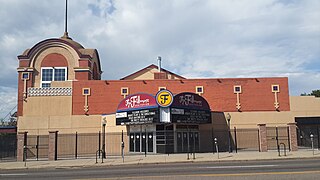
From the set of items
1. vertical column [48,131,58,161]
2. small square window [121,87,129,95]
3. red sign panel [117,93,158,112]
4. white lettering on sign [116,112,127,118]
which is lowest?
vertical column [48,131,58,161]

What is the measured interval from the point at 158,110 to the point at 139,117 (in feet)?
8.18

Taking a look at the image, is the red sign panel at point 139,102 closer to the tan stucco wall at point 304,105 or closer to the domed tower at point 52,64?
the domed tower at point 52,64

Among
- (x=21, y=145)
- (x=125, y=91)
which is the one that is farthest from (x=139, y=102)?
(x=21, y=145)

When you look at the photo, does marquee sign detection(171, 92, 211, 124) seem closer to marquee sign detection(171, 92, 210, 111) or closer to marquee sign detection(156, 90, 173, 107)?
marquee sign detection(171, 92, 210, 111)

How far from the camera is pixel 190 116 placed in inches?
1336

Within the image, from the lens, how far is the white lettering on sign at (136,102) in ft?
109

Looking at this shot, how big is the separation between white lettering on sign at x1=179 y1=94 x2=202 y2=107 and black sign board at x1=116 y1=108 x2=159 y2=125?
3.06 meters

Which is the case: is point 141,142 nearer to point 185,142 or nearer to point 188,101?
point 185,142

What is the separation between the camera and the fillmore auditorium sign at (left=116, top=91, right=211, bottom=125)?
32.2 m

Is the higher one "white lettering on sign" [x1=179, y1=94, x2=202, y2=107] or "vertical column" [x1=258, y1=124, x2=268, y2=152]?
"white lettering on sign" [x1=179, y1=94, x2=202, y2=107]

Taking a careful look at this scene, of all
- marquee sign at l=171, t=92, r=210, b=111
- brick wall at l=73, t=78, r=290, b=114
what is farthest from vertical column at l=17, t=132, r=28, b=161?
marquee sign at l=171, t=92, r=210, b=111

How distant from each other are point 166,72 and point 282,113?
18124 millimetres

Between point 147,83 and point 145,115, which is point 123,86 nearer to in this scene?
point 147,83

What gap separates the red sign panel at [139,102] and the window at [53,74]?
1491 centimetres
